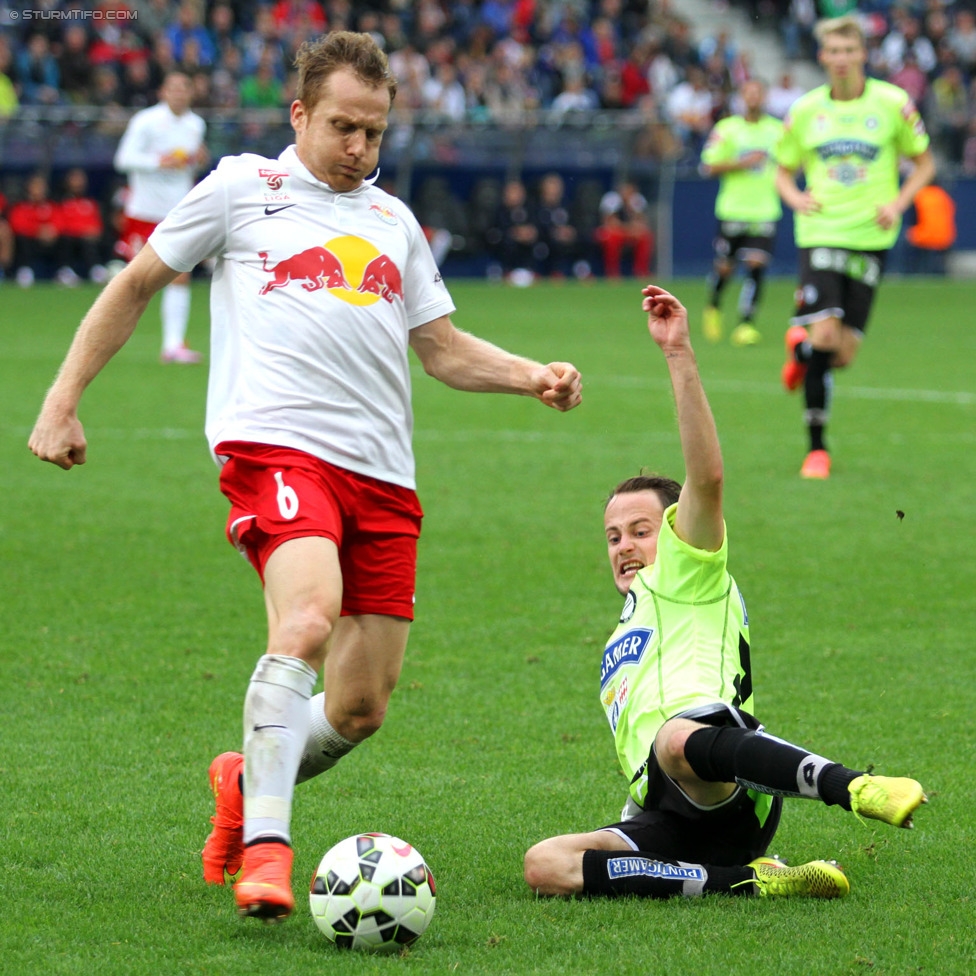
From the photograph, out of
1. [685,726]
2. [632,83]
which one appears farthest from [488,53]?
[685,726]

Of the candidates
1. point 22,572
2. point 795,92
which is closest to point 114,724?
point 22,572

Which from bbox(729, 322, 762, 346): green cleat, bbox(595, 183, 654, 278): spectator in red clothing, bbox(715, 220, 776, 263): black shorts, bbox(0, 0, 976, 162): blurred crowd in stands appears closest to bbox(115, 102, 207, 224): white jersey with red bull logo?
bbox(729, 322, 762, 346): green cleat

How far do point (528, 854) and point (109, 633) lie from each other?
308 centimetres

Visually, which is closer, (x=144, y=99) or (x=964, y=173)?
(x=144, y=99)

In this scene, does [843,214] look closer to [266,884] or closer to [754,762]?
[754,762]

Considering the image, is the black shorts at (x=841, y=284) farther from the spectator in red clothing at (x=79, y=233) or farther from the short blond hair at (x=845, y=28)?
the spectator in red clothing at (x=79, y=233)

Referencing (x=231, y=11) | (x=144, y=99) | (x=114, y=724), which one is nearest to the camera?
(x=114, y=724)

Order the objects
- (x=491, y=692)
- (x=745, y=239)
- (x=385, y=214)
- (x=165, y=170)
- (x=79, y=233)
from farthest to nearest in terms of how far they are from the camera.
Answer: (x=79, y=233), (x=745, y=239), (x=165, y=170), (x=491, y=692), (x=385, y=214)

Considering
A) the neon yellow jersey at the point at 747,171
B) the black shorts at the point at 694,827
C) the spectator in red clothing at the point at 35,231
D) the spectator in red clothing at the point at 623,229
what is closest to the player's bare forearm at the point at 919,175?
the black shorts at the point at 694,827

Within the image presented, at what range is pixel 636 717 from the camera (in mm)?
4066

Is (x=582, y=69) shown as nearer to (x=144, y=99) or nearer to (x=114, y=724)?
(x=144, y=99)

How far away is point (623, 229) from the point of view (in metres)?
30.0

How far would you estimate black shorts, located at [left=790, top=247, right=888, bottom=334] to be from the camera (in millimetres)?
10438

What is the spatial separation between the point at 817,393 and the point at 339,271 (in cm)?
661
